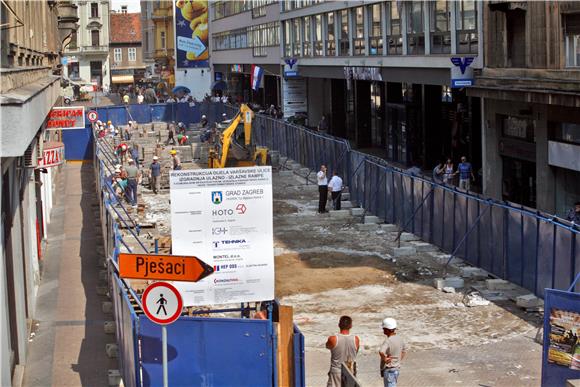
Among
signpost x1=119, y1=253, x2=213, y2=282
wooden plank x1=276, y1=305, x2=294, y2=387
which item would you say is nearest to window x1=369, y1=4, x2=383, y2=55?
wooden plank x1=276, y1=305, x2=294, y2=387

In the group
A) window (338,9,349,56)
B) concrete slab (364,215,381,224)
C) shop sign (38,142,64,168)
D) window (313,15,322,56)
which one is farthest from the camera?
window (313,15,322,56)

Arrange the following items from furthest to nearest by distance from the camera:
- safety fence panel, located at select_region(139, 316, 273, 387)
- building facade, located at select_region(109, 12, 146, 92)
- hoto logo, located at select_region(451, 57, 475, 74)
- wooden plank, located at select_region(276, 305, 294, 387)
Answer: building facade, located at select_region(109, 12, 146, 92) < hoto logo, located at select_region(451, 57, 475, 74) < wooden plank, located at select_region(276, 305, 294, 387) < safety fence panel, located at select_region(139, 316, 273, 387)

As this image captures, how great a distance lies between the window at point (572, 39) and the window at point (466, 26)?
5.87 m

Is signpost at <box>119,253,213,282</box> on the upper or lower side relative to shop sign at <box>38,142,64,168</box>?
lower

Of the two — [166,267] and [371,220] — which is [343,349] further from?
[371,220]

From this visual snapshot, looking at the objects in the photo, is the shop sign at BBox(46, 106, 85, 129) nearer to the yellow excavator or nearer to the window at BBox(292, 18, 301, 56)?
the yellow excavator

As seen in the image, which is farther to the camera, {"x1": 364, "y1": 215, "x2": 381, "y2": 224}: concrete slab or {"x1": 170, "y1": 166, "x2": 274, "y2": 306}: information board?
{"x1": 364, "y1": 215, "x2": 381, "y2": 224}: concrete slab

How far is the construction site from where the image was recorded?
16.4 m

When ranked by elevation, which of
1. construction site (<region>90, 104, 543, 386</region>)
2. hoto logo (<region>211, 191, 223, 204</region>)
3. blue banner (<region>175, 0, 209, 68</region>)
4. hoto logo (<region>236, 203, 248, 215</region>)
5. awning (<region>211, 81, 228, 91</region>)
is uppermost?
blue banner (<region>175, 0, 209, 68</region>)

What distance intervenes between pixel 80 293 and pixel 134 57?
356 feet

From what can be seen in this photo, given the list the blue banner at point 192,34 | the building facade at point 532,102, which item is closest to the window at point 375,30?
the building facade at point 532,102

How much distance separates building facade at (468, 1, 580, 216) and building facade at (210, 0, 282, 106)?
30.6 meters

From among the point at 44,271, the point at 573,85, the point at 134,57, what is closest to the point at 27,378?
the point at 44,271

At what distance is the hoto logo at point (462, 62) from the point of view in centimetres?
3222
